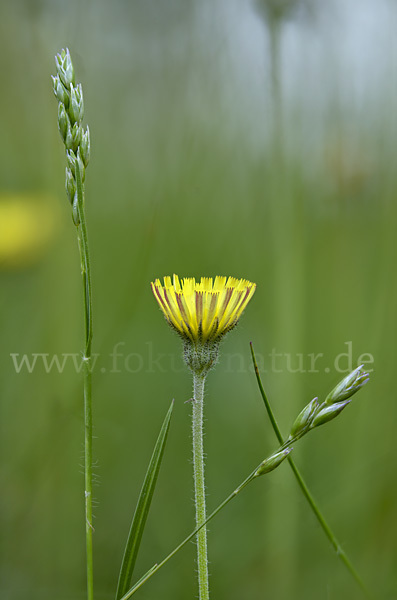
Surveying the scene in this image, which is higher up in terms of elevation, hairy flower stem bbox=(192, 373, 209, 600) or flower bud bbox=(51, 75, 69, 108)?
flower bud bbox=(51, 75, 69, 108)

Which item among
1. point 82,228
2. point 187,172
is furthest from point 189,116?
point 82,228

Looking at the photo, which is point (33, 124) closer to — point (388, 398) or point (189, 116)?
point (189, 116)

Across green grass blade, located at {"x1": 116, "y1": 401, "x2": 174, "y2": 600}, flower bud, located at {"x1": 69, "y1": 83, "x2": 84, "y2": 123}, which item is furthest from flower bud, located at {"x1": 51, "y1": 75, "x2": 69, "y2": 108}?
green grass blade, located at {"x1": 116, "y1": 401, "x2": 174, "y2": 600}

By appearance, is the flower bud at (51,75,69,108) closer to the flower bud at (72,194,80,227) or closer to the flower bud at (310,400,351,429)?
the flower bud at (72,194,80,227)

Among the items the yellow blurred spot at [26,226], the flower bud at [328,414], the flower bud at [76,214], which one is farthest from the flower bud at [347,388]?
the yellow blurred spot at [26,226]

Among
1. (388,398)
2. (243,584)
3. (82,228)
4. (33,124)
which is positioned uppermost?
(33,124)

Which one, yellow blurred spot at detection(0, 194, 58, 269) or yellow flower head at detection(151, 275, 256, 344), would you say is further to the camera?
yellow blurred spot at detection(0, 194, 58, 269)
